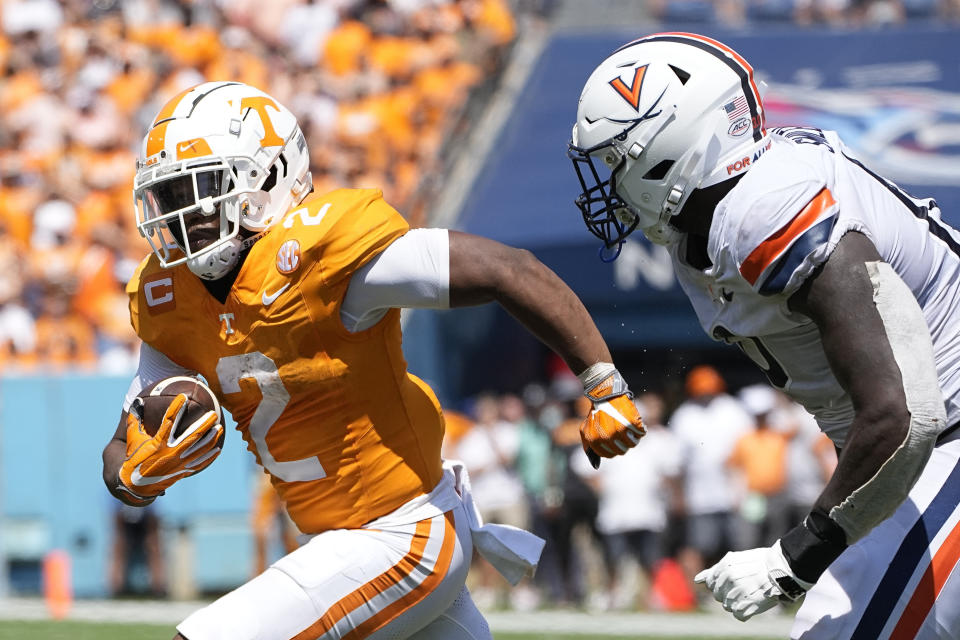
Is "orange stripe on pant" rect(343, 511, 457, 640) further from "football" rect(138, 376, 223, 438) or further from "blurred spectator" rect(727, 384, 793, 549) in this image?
"blurred spectator" rect(727, 384, 793, 549)

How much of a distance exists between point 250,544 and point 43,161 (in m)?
4.18

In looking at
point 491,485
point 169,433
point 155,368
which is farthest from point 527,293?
point 491,485

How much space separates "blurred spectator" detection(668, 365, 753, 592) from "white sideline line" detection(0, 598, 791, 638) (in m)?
0.45

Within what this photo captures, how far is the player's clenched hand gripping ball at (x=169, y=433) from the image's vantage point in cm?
318

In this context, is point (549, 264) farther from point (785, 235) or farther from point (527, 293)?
point (785, 235)

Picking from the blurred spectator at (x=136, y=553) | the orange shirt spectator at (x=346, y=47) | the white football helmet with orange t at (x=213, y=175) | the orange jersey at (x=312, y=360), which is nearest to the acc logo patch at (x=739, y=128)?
the orange jersey at (x=312, y=360)

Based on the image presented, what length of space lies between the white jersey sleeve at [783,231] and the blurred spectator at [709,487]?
21.6 ft

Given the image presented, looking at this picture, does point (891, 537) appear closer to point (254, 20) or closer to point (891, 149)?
point (891, 149)

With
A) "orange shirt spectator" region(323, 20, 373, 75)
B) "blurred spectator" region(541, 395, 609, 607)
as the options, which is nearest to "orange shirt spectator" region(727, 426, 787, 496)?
"blurred spectator" region(541, 395, 609, 607)

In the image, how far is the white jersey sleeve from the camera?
8.67 feet

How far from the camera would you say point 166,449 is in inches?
126

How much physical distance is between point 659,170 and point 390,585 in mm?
1142

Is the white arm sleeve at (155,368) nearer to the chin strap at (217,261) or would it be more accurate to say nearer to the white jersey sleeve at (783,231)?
the chin strap at (217,261)

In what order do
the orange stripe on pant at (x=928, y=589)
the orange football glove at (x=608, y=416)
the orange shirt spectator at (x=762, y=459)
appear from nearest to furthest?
the orange stripe on pant at (x=928, y=589)
the orange football glove at (x=608, y=416)
the orange shirt spectator at (x=762, y=459)
